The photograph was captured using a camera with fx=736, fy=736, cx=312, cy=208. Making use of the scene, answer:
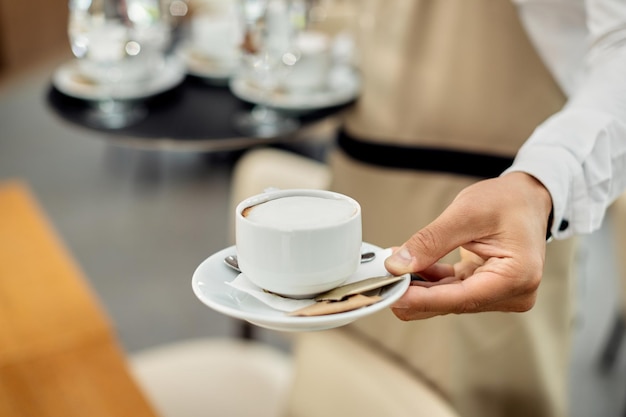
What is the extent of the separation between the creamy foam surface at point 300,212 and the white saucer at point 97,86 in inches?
16.4

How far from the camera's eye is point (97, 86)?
0.73 m

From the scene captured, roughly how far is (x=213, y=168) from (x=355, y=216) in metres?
2.47

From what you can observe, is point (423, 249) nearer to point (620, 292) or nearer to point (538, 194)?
point (538, 194)

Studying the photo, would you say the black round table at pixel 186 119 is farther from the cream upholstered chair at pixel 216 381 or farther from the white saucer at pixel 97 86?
the cream upholstered chair at pixel 216 381

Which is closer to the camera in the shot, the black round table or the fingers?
the fingers

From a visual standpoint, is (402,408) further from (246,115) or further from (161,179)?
(161,179)

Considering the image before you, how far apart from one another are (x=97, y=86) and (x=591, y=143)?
48 cm

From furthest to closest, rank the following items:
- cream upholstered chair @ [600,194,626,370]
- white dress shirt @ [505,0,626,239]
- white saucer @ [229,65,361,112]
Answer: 1. cream upholstered chair @ [600,194,626,370]
2. white saucer @ [229,65,361,112]
3. white dress shirt @ [505,0,626,239]

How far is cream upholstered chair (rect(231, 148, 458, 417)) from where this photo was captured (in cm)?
71

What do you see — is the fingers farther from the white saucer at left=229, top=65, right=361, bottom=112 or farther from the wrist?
the white saucer at left=229, top=65, right=361, bottom=112

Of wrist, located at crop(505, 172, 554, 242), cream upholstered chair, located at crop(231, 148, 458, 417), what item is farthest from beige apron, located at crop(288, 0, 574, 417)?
wrist, located at crop(505, 172, 554, 242)

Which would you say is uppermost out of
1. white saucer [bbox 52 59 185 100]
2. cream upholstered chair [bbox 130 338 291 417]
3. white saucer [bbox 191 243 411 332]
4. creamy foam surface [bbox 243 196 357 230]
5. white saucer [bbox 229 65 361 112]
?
creamy foam surface [bbox 243 196 357 230]

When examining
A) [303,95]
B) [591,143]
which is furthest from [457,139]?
[591,143]

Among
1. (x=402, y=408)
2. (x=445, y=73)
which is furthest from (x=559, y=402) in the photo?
(x=445, y=73)
